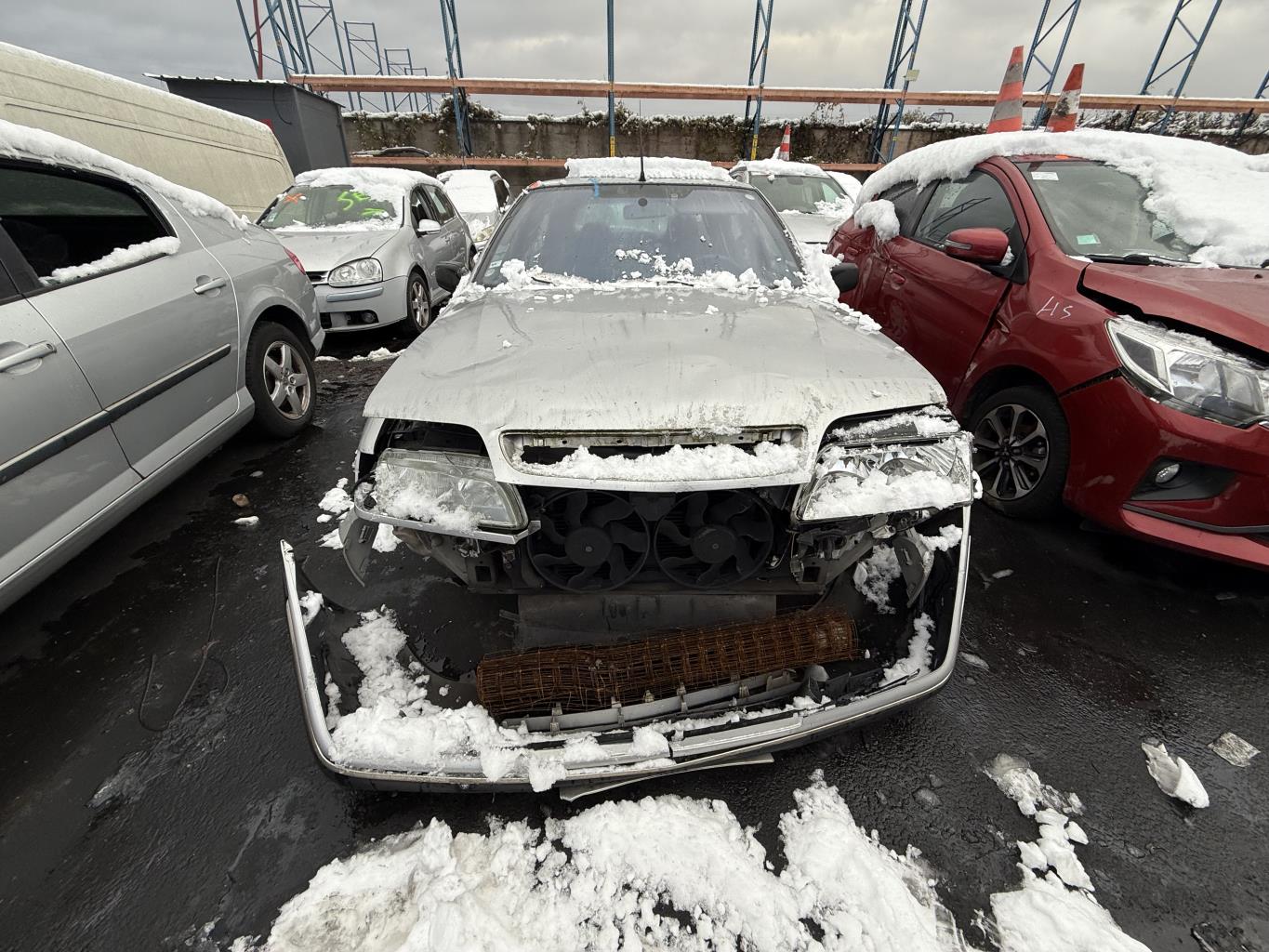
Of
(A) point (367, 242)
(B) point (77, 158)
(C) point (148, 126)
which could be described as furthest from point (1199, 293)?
(C) point (148, 126)

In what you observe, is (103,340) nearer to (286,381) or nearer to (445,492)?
(286,381)

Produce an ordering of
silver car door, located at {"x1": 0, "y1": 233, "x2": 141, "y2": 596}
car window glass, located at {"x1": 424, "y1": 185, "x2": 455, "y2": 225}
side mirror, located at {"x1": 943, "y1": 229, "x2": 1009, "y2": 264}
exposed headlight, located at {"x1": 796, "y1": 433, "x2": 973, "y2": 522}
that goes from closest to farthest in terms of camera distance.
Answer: exposed headlight, located at {"x1": 796, "y1": 433, "x2": 973, "y2": 522}, silver car door, located at {"x1": 0, "y1": 233, "x2": 141, "y2": 596}, side mirror, located at {"x1": 943, "y1": 229, "x2": 1009, "y2": 264}, car window glass, located at {"x1": 424, "y1": 185, "x2": 455, "y2": 225}

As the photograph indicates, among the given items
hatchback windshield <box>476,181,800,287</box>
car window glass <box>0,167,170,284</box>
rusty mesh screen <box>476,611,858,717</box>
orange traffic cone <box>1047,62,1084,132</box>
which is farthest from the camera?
orange traffic cone <box>1047,62,1084,132</box>

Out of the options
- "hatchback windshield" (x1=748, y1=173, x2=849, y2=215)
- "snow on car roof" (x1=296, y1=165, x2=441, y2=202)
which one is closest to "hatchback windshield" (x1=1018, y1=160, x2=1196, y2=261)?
"hatchback windshield" (x1=748, y1=173, x2=849, y2=215)

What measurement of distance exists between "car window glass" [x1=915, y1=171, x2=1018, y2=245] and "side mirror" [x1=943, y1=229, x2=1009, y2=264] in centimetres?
23

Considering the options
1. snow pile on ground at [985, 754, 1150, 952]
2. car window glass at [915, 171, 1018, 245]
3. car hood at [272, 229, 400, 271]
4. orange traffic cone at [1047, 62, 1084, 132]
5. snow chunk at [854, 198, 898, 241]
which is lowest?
snow pile on ground at [985, 754, 1150, 952]

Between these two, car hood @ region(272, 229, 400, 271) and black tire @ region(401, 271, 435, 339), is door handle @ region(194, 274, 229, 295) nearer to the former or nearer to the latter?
car hood @ region(272, 229, 400, 271)

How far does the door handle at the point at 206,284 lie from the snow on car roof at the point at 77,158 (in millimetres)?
470

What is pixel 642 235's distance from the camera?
104 inches

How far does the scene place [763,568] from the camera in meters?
1.70

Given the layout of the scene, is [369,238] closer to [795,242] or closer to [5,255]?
[5,255]

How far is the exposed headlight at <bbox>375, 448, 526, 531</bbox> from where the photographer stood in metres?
1.46

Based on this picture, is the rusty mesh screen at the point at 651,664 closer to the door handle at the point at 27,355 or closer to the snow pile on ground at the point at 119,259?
the door handle at the point at 27,355

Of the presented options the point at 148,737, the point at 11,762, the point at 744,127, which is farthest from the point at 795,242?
the point at 744,127
